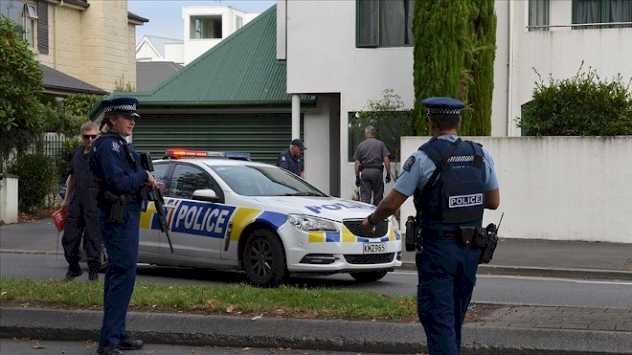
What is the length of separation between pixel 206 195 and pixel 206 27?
8455 cm

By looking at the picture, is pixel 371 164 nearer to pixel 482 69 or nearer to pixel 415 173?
pixel 482 69

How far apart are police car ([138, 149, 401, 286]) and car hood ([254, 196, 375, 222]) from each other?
0.01 meters

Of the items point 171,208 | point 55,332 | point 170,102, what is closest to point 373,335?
point 55,332

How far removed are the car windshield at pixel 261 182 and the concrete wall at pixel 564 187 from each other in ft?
20.1

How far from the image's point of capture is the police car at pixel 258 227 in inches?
480

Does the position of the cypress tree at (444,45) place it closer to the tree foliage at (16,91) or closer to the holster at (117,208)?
the tree foliage at (16,91)

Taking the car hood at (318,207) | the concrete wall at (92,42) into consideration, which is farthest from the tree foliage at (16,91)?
the concrete wall at (92,42)

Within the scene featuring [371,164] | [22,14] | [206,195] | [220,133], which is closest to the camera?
[206,195]

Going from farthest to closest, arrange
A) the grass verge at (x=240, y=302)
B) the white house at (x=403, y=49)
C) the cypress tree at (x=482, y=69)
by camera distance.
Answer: the white house at (x=403, y=49), the cypress tree at (x=482, y=69), the grass verge at (x=240, y=302)

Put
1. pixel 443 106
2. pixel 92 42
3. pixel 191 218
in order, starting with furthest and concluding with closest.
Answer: pixel 92 42
pixel 191 218
pixel 443 106

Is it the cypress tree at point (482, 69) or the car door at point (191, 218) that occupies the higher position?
the cypress tree at point (482, 69)

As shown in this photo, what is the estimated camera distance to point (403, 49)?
2364 cm

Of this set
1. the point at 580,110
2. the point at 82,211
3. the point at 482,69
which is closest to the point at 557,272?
the point at 580,110

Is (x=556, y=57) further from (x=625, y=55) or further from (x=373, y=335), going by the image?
(x=373, y=335)
